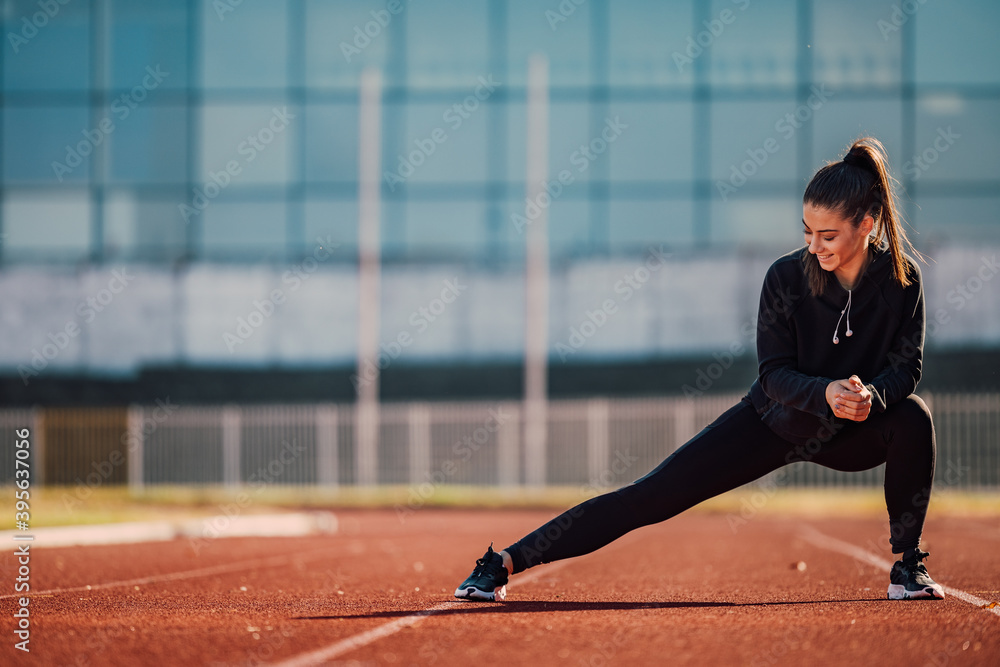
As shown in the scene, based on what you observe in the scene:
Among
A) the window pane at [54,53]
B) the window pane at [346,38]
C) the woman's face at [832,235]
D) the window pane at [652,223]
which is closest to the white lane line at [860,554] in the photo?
the woman's face at [832,235]

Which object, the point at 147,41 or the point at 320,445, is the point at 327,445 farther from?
the point at 147,41

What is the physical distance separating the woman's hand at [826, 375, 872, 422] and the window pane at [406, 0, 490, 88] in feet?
81.3

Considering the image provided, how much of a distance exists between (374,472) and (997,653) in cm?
2185

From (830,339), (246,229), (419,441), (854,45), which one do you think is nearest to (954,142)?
(854,45)

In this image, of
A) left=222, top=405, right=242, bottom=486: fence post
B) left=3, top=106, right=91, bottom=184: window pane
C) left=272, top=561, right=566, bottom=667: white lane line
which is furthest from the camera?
left=3, top=106, right=91, bottom=184: window pane

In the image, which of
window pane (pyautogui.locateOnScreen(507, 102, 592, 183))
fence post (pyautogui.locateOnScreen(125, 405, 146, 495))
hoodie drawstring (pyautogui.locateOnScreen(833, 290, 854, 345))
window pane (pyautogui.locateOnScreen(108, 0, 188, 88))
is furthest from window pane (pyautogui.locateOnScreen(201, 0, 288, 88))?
hoodie drawstring (pyautogui.locateOnScreen(833, 290, 854, 345))

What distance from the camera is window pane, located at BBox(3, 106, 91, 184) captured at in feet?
97.6

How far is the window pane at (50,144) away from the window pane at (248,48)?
3125 mm

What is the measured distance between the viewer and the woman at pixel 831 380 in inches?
224

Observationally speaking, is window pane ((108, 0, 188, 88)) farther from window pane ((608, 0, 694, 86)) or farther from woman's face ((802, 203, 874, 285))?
woman's face ((802, 203, 874, 285))

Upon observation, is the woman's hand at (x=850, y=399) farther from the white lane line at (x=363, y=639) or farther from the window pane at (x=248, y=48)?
the window pane at (x=248, y=48)

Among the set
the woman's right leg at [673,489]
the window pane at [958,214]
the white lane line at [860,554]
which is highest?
the window pane at [958,214]

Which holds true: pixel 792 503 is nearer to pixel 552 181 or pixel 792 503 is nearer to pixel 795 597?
pixel 552 181

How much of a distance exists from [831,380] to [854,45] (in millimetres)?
25385
